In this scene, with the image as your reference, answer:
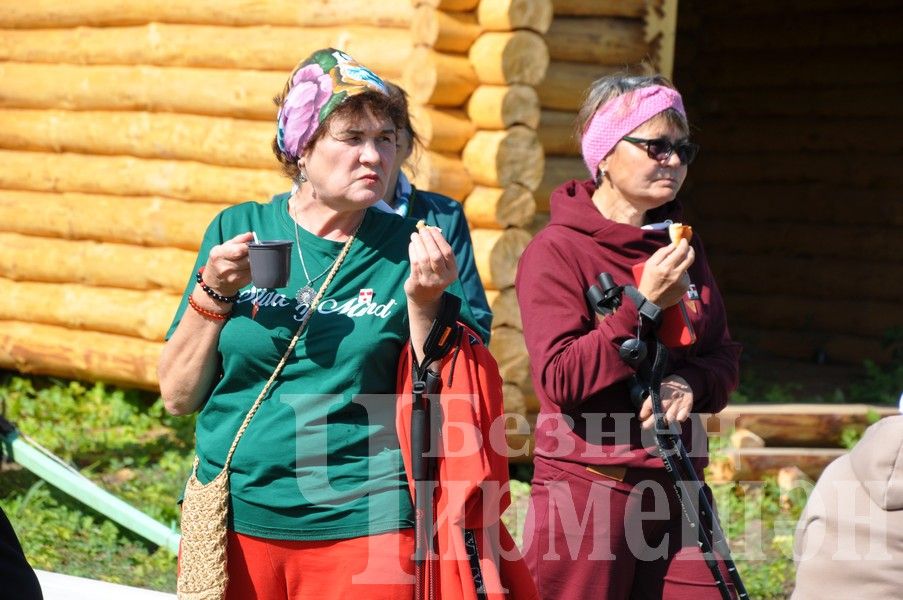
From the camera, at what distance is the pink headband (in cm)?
381

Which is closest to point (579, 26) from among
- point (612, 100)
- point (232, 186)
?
point (232, 186)

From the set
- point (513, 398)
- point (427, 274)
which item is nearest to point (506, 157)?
point (513, 398)

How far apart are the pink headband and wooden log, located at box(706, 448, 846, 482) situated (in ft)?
12.4

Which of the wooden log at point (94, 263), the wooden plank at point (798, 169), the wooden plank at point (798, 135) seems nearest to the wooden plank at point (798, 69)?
the wooden plank at point (798, 135)

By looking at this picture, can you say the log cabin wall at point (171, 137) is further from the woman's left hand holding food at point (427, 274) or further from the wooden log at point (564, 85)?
the woman's left hand holding food at point (427, 274)

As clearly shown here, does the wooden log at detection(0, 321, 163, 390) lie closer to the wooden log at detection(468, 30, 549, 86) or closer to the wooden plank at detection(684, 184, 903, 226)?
the wooden log at detection(468, 30, 549, 86)

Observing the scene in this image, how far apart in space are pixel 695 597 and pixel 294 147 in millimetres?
1678

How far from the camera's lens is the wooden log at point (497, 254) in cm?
684

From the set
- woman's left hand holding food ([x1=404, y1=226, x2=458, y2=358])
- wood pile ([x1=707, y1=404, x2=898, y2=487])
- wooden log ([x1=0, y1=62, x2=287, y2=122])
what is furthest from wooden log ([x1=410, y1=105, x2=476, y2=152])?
woman's left hand holding food ([x1=404, y1=226, x2=458, y2=358])

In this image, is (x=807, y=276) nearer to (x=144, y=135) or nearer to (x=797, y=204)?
(x=797, y=204)

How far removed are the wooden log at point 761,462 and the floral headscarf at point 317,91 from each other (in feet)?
15.3

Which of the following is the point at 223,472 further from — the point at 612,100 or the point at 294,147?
the point at 612,100

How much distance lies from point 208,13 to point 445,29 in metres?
2.26

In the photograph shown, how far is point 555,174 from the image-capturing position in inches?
280
